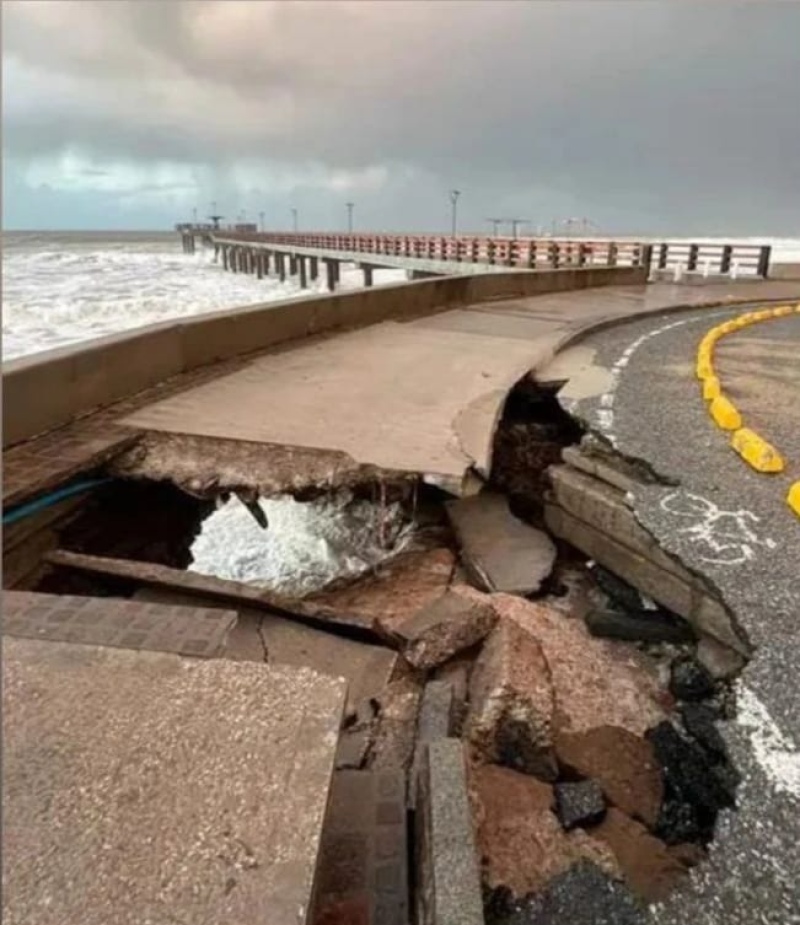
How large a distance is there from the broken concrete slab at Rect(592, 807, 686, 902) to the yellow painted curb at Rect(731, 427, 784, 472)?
326 cm

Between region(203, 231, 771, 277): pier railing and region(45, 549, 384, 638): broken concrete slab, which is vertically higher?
region(203, 231, 771, 277): pier railing

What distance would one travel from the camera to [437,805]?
2.22 metres

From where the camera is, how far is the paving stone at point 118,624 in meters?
2.64

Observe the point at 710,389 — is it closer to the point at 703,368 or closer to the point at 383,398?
the point at 703,368

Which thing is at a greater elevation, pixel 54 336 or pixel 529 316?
pixel 529 316

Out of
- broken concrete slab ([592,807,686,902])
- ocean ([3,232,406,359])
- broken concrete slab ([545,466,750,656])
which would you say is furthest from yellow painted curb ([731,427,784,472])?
ocean ([3,232,406,359])

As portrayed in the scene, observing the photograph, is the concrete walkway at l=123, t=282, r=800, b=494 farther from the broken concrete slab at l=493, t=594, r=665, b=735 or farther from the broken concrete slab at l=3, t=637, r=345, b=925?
the broken concrete slab at l=3, t=637, r=345, b=925

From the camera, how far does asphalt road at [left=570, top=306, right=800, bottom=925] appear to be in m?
2.14

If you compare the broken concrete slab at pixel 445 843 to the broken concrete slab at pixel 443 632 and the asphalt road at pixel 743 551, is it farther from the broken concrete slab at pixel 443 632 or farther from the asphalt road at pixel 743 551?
the broken concrete slab at pixel 443 632

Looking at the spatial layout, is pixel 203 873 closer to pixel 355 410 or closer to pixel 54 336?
pixel 355 410

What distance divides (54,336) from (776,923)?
2605cm

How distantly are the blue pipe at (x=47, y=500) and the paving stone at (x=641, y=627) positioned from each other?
317cm

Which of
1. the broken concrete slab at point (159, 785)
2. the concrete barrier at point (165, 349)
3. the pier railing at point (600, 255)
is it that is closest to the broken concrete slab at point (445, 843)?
the broken concrete slab at point (159, 785)

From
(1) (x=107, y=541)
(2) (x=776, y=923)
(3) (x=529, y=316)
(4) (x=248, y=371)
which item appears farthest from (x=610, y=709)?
(3) (x=529, y=316)
